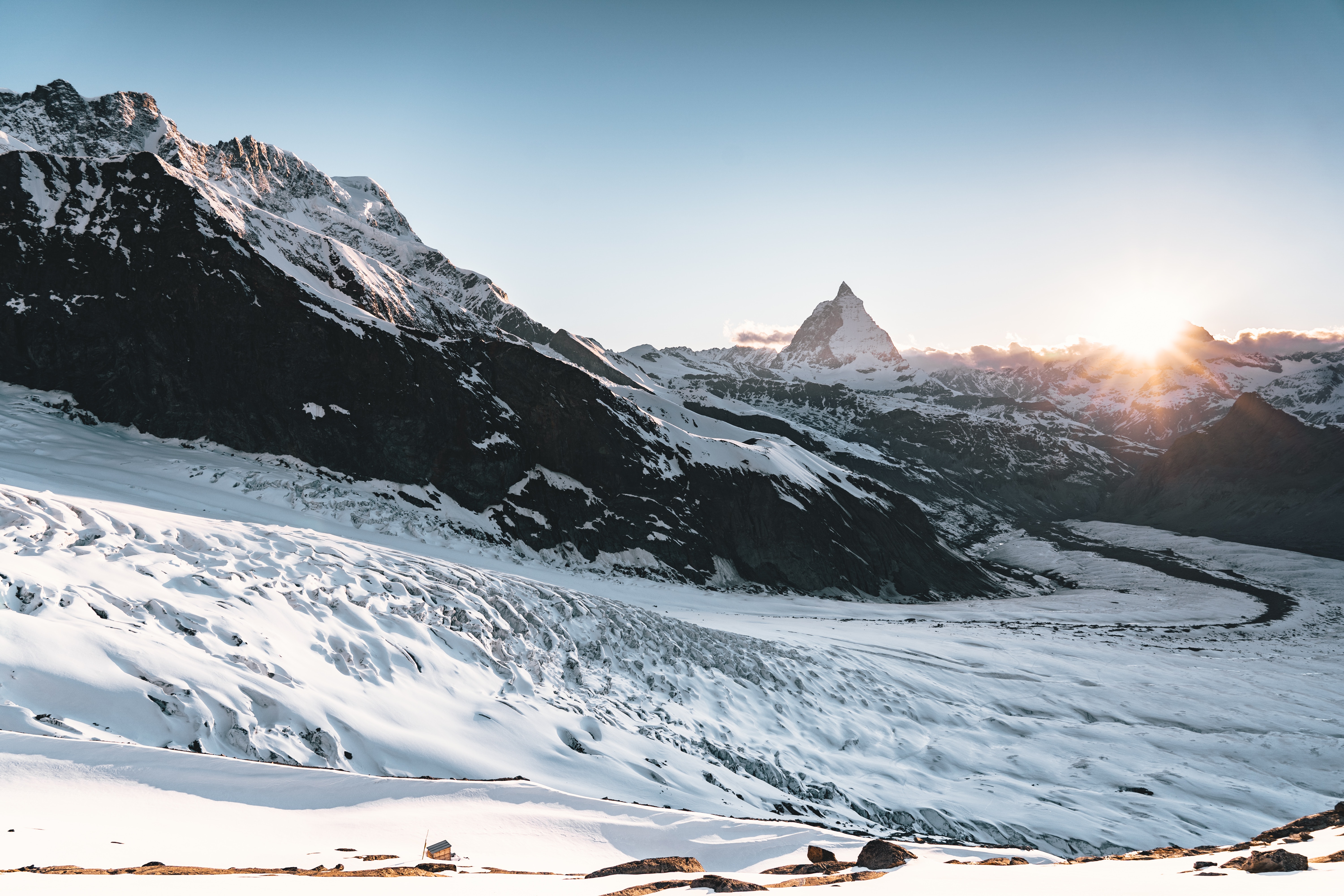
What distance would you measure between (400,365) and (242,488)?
16191 millimetres

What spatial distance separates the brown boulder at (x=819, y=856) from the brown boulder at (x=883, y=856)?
292 millimetres

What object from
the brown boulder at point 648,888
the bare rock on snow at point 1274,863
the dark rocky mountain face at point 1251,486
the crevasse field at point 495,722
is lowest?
the crevasse field at point 495,722

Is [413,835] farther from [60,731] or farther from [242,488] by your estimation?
[242,488]

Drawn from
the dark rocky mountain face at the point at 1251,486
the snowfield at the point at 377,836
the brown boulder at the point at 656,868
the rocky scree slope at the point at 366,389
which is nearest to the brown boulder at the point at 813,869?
the snowfield at the point at 377,836

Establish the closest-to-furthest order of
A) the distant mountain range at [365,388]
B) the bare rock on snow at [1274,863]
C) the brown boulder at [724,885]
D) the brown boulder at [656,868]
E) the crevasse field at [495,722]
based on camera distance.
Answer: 1. the brown boulder at [724,885]
2. the bare rock on snow at [1274,863]
3. the brown boulder at [656,868]
4. the crevasse field at [495,722]
5. the distant mountain range at [365,388]

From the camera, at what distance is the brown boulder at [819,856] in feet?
21.9

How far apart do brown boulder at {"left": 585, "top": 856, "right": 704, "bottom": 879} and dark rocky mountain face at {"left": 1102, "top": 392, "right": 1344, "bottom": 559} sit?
122562 mm

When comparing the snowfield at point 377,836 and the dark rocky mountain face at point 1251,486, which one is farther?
the dark rocky mountain face at point 1251,486

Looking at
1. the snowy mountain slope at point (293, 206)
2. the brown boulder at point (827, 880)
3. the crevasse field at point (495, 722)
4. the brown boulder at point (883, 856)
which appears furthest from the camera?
the snowy mountain slope at point (293, 206)

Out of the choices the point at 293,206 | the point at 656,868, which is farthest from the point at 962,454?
the point at 656,868

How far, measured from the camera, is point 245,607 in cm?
1134

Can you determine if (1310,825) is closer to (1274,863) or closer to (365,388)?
(1274,863)

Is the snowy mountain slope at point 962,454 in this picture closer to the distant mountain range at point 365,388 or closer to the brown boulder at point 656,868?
the distant mountain range at point 365,388

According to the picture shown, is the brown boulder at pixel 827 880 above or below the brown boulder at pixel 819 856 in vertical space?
above
